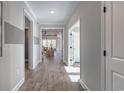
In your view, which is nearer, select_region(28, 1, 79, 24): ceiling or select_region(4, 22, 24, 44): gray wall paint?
select_region(4, 22, 24, 44): gray wall paint

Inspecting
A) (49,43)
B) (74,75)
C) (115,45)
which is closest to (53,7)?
(74,75)

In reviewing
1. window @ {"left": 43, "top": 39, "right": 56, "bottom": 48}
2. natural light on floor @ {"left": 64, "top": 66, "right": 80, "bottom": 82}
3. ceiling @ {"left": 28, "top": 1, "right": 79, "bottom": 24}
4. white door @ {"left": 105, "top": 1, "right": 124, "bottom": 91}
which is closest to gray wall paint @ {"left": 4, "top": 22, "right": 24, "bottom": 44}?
ceiling @ {"left": 28, "top": 1, "right": 79, "bottom": 24}

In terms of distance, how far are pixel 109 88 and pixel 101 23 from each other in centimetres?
102

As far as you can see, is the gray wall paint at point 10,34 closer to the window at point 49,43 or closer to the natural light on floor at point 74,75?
the natural light on floor at point 74,75

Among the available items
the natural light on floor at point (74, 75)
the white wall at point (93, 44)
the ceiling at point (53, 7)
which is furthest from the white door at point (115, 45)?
the ceiling at point (53, 7)

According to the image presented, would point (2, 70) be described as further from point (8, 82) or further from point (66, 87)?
point (66, 87)

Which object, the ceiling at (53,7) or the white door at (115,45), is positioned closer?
the white door at (115,45)

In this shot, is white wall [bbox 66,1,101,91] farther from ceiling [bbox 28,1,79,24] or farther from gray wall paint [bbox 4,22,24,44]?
gray wall paint [bbox 4,22,24,44]

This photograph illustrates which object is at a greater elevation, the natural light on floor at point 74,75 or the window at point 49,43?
the window at point 49,43

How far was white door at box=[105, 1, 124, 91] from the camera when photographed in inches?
72.0

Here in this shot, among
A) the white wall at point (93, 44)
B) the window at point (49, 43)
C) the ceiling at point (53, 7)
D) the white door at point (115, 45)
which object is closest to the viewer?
the white door at point (115, 45)

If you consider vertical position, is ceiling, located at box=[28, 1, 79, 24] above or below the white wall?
above

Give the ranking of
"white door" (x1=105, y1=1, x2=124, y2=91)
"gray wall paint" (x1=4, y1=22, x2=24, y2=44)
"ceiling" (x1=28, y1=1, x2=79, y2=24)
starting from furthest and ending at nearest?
"ceiling" (x1=28, y1=1, x2=79, y2=24) → "gray wall paint" (x1=4, y1=22, x2=24, y2=44) → "white door" (x1=105, y1=1, x2=124, y2=91)

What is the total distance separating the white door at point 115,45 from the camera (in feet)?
6.00
